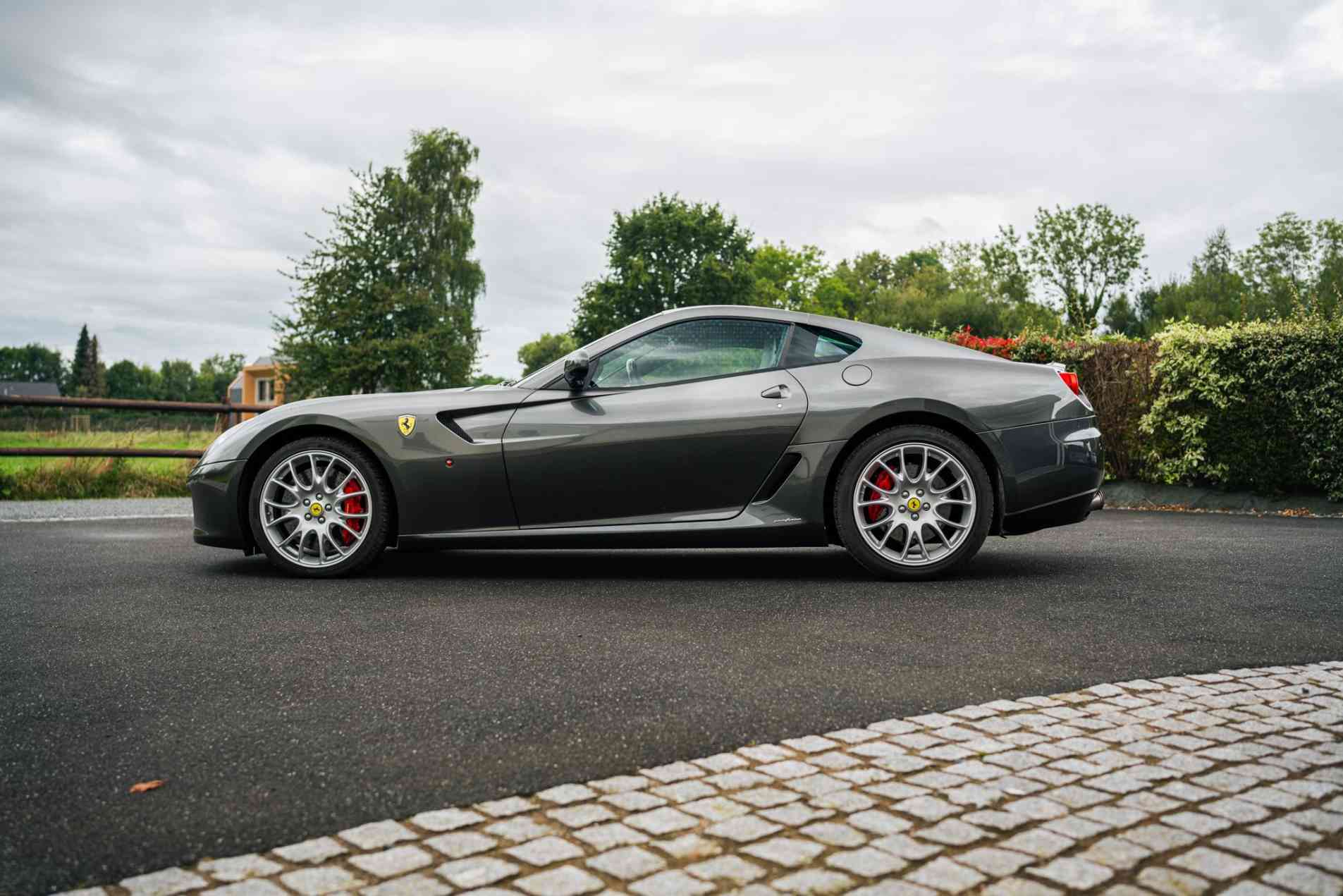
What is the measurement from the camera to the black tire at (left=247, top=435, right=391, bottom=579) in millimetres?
5766

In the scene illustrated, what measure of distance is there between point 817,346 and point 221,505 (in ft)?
10.6

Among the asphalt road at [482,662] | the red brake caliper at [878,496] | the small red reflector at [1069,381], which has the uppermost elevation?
the small red reflector at [1069,381]

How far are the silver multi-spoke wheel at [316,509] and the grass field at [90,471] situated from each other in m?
7.81

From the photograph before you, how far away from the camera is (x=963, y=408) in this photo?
5.58 m

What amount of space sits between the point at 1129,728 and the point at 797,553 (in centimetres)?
395

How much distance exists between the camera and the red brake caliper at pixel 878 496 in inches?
219

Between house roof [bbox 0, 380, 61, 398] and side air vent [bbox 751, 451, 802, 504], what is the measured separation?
124 meters

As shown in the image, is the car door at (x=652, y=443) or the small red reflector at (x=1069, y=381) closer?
the car door at (x=652, y=443)

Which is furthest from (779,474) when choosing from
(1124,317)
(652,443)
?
(1124,317)

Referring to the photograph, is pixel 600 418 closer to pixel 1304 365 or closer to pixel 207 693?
pixel 207 693

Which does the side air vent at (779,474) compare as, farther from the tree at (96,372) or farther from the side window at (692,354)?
the tree at (96,372)

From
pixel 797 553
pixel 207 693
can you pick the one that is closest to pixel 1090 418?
pixel 797 553

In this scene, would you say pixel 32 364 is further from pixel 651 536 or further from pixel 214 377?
pixel 651 536

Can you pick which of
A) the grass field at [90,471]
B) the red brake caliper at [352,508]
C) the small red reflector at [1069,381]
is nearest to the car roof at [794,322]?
the small red reflector at [1069,381]
